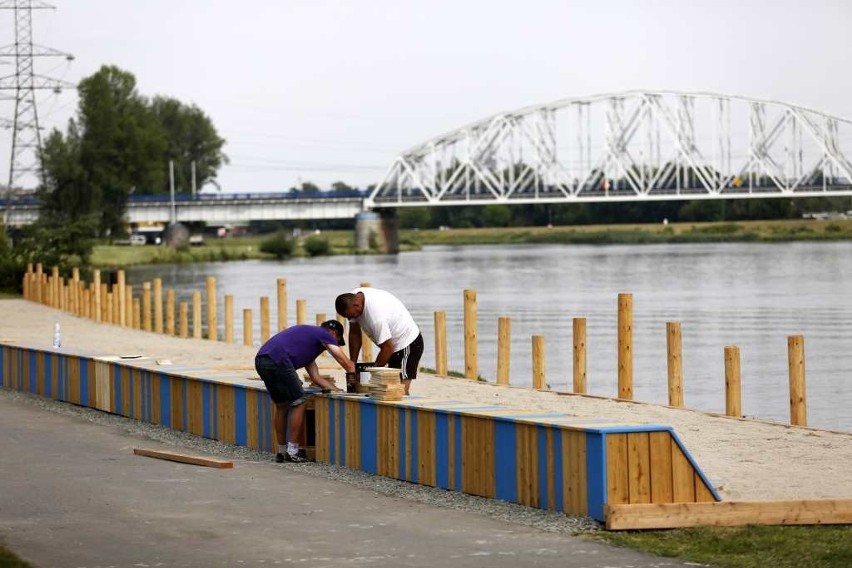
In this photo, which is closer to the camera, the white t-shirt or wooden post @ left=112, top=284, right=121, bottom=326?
the white t-shirt

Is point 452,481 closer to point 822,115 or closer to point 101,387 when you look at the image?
point 101,387

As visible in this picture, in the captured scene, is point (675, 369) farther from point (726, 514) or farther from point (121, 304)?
point (121, 304)

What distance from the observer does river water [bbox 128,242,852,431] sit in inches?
1236

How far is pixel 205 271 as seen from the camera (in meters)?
109

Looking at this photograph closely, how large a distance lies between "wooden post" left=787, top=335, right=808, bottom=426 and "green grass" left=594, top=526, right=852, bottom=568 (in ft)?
31.9

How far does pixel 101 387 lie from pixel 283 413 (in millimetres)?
6384

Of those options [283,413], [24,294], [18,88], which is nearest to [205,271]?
[18,88]

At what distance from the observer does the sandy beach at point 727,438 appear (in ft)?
46.9

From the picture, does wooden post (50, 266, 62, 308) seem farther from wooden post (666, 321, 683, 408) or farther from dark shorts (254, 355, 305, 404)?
dark shorts (254, 355, 305, 404)

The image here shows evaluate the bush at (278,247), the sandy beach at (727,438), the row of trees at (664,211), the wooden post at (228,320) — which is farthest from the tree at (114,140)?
the sandy beach at (727,438)

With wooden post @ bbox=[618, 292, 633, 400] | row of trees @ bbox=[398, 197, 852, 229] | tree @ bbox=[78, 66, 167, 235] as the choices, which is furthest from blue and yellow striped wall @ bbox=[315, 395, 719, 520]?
row of trees @ bbox=[398, 197, 852, 229]

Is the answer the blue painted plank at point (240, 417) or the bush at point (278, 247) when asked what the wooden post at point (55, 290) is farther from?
the bush at point (278, 247)

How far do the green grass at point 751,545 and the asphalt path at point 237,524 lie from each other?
30cm

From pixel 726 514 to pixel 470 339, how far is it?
1750 cm
